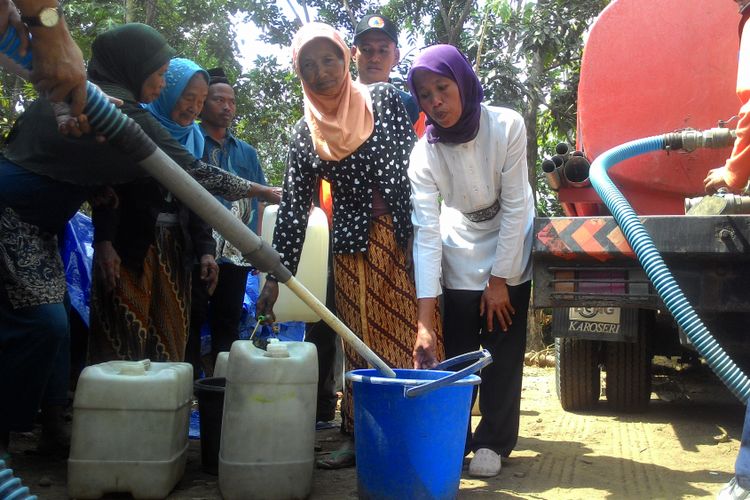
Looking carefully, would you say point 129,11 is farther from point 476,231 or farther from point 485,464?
point 485,464

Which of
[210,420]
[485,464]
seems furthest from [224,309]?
[485,464]

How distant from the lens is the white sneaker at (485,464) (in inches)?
118

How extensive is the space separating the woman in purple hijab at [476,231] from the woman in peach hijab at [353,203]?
14cm

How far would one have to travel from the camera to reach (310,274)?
392 centimetres

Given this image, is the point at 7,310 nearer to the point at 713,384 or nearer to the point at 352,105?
the point at 352,105

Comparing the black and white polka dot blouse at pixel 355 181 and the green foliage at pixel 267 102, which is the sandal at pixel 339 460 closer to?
the black and white polka dot blouse at pixel 355 181

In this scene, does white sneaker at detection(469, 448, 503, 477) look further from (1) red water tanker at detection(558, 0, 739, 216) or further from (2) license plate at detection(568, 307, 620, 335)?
(1) red water tanker at detection(558, 0, 739, 216)

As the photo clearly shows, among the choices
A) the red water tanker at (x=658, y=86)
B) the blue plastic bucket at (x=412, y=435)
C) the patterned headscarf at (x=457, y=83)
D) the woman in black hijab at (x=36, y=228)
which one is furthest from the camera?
the red water tanker at (x=658, y=86)

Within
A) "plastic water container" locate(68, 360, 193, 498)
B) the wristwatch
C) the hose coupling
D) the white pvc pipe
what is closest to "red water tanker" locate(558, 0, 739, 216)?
the hose coupling

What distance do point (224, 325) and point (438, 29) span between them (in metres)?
6.91

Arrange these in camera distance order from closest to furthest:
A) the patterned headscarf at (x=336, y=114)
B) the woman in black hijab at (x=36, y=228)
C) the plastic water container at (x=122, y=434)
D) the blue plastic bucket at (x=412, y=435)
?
the blue plastic bucket at (x=412, y=435) → the plastic water container at (x=122, y=434) → the woman in black hijab at (x=36, y=228) → the patterned headscarf at (x=336, y=114)

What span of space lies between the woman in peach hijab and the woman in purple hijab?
0.46ft

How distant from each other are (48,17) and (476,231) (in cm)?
177

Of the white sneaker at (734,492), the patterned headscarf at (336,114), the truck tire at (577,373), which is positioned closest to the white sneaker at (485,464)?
the white sneaker at (734,492)
